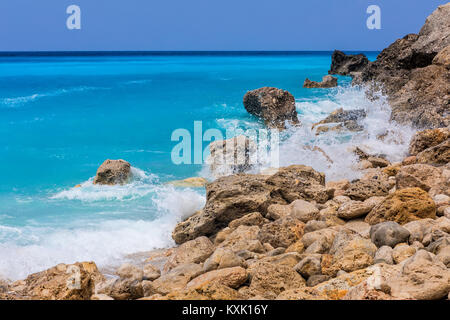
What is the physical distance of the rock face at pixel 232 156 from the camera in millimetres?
9523

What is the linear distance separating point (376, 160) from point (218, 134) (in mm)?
7726

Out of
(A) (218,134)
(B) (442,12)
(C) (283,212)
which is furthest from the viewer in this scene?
(A) (218,134)

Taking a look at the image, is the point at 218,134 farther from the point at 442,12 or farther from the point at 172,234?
the point at 172,234

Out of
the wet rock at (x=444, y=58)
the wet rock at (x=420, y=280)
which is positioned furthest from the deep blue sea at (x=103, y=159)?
the wet rock at (x=420, y=280)

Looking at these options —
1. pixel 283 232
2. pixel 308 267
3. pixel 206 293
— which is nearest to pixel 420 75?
pixel 283 232

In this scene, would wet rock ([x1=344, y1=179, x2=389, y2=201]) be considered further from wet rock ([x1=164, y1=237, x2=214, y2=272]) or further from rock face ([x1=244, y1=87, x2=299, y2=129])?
rock face ([x1=244, y1=87, x2=299, y2=129])

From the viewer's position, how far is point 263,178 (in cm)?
648

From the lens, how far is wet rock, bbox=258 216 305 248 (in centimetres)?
481

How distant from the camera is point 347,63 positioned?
3372 centimetres

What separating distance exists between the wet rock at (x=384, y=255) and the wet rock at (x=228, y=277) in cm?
104

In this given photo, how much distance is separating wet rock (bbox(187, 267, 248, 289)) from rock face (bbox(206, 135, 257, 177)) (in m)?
5.64

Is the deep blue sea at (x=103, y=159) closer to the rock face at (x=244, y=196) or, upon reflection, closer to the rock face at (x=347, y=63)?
the rock face at (x=244, y=196)

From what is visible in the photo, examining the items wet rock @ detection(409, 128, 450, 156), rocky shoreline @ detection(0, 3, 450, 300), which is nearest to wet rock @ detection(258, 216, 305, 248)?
rocky shoreline @ detection(0, 3, 450, 300)
